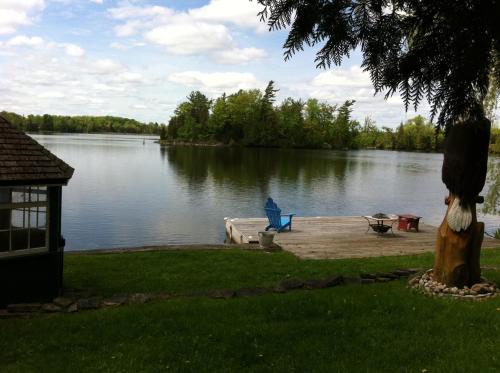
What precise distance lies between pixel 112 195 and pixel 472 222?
3155 centimetres

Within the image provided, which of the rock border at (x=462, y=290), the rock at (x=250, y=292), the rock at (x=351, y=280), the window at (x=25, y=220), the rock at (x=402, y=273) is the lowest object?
the rock at (x=250, y=292)

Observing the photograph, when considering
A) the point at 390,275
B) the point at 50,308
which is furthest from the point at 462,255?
the point at 50,308

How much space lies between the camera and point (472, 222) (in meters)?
8.65

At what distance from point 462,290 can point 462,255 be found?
0.63 meters

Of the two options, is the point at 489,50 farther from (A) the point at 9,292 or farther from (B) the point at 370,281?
(A) the point at 9,292

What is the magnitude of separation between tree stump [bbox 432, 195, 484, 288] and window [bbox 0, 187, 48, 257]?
8.30 metres

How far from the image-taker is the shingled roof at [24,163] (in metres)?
9.73

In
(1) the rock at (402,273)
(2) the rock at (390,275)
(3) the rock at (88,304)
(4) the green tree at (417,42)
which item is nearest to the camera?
(4) the green tree at (417,42)

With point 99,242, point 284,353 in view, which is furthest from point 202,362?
point 99,242

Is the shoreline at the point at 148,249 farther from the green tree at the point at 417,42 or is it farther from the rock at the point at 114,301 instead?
the green tree at the point at 417,42

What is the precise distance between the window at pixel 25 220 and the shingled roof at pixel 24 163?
1.43ft

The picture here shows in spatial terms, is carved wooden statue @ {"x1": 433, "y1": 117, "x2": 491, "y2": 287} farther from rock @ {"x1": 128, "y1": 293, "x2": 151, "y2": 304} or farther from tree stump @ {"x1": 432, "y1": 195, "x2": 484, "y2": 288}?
rock @ {"x1": 128, "y1": 293, "x2": 151, "y2": 304}

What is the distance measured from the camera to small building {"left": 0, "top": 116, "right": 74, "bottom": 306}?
980 centimetres

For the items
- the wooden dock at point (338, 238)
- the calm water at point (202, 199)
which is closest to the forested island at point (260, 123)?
the calm water at point (202, 199)
